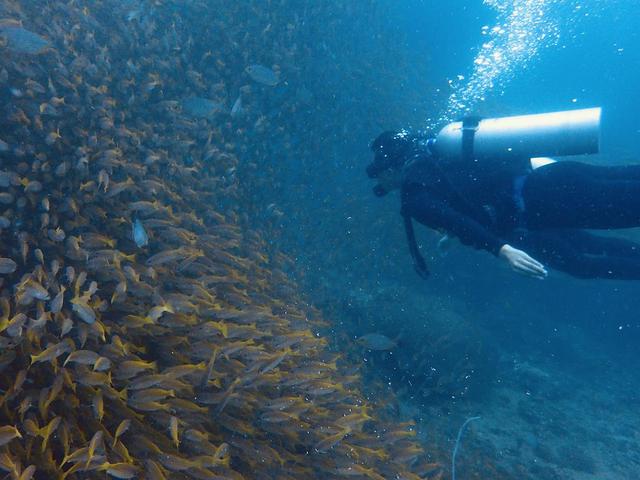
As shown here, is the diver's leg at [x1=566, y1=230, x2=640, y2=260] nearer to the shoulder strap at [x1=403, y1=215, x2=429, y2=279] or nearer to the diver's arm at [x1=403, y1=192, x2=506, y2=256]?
the diver's arm at [x1=403, y1=192, x2=506, y2=256]

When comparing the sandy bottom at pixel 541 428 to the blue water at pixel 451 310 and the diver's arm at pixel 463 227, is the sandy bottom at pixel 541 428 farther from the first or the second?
the diver's arm at pixel 463 227

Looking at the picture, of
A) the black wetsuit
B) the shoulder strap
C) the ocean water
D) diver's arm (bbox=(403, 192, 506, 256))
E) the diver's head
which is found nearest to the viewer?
the ocean water

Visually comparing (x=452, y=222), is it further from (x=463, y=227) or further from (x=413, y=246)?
(x=413, y=246)

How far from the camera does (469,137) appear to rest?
4.77 metres

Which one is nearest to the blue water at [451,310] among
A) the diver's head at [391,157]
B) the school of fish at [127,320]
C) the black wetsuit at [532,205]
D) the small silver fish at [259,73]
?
the school of fish at [127,320]

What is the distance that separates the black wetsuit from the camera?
427 centimetres

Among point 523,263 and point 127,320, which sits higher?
point 523,263

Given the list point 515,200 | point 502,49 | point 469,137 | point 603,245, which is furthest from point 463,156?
point 502,49

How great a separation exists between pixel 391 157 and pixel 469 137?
3.01ft

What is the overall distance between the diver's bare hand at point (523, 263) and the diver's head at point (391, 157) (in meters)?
1.52

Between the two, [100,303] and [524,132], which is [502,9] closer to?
[524,132]

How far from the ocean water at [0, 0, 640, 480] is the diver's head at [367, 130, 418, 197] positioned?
6.99ft

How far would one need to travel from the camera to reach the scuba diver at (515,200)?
4.28m

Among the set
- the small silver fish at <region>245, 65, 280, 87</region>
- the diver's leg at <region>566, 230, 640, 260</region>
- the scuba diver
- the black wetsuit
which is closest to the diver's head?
the scuba diver
